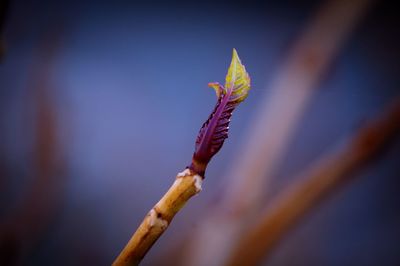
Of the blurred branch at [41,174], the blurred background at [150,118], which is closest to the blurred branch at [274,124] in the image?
the blurred background at [150,118]

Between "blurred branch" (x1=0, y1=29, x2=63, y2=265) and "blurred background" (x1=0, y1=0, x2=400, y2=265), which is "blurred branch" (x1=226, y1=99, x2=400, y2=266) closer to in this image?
"blurred background" (x1=0, y1=0, x2=400, y2=265)

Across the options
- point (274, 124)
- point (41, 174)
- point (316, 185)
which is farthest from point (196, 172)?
point (41, 174)

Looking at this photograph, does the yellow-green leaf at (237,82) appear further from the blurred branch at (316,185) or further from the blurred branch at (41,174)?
the blurred branch at (41,174)

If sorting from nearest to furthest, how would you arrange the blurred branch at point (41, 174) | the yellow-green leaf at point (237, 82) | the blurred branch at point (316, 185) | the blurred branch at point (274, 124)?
the yellow-green leaf at point (237, 82) → the blurred branch at point (274, 124) → the blurred branch at point (316, 185) → the blurred branch at point (41, 174)

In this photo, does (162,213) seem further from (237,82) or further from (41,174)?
(41,174)

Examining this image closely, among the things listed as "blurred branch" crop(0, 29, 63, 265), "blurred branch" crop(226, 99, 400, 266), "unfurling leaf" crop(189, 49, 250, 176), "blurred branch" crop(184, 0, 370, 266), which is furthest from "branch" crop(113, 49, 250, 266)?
"blurred branch" crop(0, 29, 63, 265)

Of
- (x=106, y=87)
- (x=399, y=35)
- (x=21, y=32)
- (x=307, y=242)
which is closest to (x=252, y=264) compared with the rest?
(x=307, y=242)
